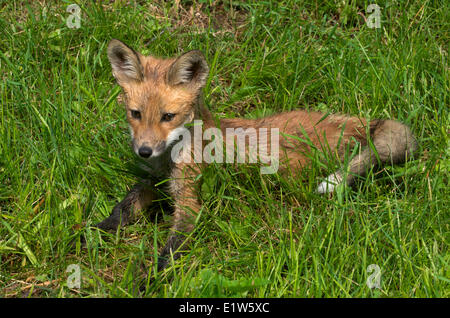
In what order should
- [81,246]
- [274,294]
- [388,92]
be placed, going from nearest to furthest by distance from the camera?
[274,294] → [81,246] → [388,92]

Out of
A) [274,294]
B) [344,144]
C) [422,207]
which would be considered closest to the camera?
[274,294]

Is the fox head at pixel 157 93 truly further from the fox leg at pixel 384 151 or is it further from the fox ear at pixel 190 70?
the fox leg at pixel 384 151

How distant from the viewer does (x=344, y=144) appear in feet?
→ 13.8

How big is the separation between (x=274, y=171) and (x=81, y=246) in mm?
1534

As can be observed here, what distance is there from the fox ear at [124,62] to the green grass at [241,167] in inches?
27.5

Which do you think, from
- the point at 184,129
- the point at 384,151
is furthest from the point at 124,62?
the point at 384,151

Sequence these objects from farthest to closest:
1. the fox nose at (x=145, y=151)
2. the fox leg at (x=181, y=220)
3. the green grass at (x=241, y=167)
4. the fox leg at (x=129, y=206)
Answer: the fox leg at (x=129, y=206), the fox leg at (x=181, y=220), the fox nose at (x=145, y=151), the green grass at (x=241, y=167)

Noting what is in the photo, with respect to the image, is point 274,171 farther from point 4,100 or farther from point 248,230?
point 4,100

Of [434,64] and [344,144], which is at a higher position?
[434,64]

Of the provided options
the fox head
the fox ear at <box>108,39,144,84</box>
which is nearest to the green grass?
the fox head

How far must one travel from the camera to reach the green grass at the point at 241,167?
10.7ft

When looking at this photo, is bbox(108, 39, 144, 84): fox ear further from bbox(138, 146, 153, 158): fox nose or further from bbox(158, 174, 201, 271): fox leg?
bbox(158, 174, 201, 271): fox leg

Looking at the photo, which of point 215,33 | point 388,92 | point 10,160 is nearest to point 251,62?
point 215,33

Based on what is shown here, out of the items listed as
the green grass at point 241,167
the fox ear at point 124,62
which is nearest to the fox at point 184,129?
the fox ear at point 124,62
